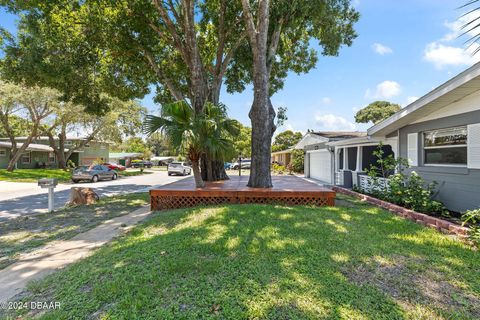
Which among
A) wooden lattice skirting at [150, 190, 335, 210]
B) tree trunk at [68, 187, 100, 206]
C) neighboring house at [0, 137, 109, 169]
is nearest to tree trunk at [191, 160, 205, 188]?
wooden lattice skirting at [150, 190, 335, 210]

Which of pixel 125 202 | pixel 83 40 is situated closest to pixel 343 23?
pixel 83 40

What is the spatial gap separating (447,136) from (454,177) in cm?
113

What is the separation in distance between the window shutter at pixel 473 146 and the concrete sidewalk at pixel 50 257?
8183 mm

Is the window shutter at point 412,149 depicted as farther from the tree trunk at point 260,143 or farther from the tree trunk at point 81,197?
the tree trunk at point 81,197

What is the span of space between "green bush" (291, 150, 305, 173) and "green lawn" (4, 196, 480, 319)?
64.7 ft

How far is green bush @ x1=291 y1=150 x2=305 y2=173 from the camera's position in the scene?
24.5 m

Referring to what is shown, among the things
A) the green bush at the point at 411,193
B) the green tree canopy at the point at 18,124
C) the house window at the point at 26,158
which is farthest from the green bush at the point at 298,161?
the house window at the point at 26,158

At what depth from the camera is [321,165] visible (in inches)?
680

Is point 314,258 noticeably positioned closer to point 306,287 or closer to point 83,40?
point 306,287

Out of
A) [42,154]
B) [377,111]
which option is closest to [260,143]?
[42,154]

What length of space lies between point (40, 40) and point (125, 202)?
6.99m

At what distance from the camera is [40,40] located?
959cm

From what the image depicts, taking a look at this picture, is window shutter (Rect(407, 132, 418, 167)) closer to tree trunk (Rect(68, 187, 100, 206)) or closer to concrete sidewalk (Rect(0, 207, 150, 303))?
concrete sidewalk (Rect(0, 207, 150, 303))

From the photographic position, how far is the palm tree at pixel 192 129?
22.5 feet
